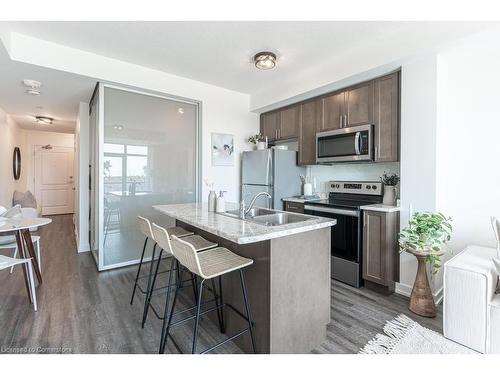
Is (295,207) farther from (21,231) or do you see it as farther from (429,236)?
(21,231)

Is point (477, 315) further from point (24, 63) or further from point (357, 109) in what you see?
point (24, 63)

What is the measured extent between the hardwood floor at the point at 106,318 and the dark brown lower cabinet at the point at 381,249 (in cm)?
16

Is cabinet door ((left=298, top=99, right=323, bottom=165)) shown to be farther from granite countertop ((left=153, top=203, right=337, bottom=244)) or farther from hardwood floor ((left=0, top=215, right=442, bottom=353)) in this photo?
granite countertop ((left=153, top=203, right=337, bottom=244))

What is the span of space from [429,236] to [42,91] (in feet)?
15.8

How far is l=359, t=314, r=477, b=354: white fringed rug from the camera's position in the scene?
1.73 metres

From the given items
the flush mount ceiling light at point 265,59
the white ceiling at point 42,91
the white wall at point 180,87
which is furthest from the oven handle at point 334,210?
the white ceiling at point 42,91

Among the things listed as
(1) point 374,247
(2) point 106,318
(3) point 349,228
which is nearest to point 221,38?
(3) point 349,228

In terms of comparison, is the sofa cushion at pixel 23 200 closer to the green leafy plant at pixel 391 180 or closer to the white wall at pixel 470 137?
the green leafy plant at pixel 391 180

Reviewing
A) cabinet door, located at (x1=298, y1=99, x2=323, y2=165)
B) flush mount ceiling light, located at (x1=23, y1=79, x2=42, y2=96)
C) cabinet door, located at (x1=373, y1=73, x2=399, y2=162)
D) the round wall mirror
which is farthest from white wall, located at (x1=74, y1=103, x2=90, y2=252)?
cabinet door, located at (x1=373, y1=73, x2=399, y2=162)

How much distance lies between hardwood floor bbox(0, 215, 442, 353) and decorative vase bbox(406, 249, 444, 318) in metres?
0.06

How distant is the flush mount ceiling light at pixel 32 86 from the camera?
3057 millimetres

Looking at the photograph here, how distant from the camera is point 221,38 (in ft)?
8.40

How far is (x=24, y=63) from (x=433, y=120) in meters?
3.97
